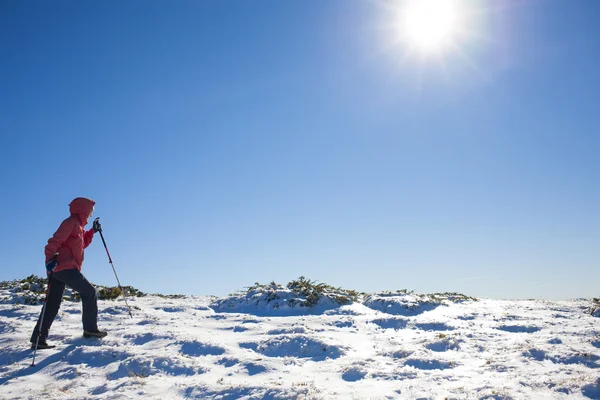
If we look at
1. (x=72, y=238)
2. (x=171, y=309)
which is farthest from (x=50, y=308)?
(x=171, y=309)

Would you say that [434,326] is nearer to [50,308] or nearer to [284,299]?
[284,299]

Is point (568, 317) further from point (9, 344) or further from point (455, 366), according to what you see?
point (9, 344)

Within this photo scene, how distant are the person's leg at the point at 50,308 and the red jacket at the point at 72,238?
402 millimetres

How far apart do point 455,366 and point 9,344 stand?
9.53 meters

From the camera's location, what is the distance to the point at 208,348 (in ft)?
28.0

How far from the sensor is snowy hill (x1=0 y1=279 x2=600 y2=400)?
610 centimetres

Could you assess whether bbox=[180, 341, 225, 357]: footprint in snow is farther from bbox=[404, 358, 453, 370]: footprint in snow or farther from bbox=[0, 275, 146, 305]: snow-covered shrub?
bbox=[0, 275, 146, 305]: snow-covered shrub

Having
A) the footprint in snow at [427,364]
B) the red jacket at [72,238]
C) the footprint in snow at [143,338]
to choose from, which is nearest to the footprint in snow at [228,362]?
the footprint in snow at [143,338]

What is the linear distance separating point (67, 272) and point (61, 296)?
644 millimetres

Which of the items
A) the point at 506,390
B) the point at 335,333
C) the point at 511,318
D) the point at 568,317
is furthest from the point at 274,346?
the point at 568,317

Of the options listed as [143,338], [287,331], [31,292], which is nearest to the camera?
[143,338]

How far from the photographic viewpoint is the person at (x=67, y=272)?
791cm

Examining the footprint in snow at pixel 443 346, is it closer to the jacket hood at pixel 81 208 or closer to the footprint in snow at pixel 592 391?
the footprint in snow at pixel 592 391

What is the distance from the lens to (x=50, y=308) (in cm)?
809
